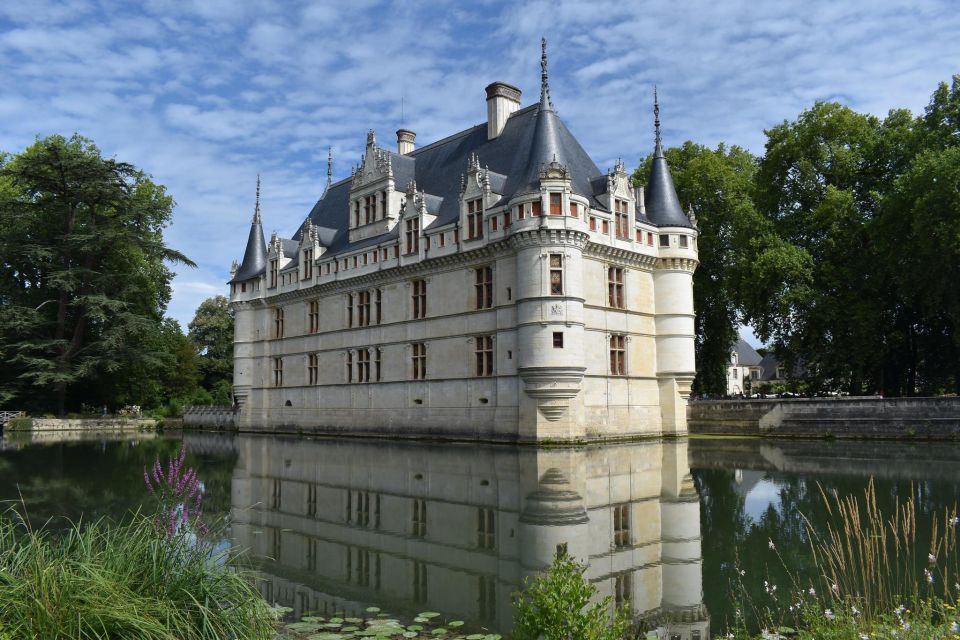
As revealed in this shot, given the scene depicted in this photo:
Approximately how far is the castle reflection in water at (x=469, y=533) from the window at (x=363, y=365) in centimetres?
1317

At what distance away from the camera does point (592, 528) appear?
10.7 m

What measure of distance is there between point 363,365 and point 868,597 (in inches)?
1148

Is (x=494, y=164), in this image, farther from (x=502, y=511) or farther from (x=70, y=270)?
(x=70, y=270)

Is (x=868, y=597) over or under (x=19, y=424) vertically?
over

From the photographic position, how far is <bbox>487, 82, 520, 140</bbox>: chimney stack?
32.0m

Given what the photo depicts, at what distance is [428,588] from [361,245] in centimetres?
2779

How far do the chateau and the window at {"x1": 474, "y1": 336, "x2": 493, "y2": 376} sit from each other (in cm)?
8

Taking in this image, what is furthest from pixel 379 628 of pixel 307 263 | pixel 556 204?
pixel 307 263

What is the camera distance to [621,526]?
10.9 m

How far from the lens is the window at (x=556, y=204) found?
83.5 feet

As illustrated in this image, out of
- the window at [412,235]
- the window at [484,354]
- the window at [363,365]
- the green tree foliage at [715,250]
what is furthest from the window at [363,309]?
the green tree foliage at [715,250]

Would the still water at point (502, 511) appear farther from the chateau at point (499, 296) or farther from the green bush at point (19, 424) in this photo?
the green bush at point (19, 424)

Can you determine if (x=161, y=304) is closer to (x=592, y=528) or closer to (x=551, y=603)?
(x=592, y=528)

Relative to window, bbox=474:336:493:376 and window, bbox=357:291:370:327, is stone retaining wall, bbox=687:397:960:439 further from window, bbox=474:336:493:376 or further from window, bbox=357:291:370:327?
window, bbox=357:291:370:327
